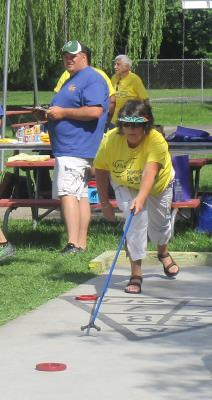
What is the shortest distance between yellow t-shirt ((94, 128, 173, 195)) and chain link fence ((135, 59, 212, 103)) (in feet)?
88.0

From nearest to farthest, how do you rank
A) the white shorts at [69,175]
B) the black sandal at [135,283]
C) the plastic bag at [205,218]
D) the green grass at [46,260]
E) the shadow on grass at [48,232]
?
the green grass at [46,260]
the black sandal at [135,283]
the white shorts at [69,175]
the shadow on grass at [48,232]
the plastic bag at [205,218]

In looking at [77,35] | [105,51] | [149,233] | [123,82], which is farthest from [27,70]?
[149,233]

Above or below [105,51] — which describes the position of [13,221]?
below

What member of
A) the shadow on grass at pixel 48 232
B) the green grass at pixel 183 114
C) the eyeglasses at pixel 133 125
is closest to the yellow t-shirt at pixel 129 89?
the shadow on grass at pixel 48 232

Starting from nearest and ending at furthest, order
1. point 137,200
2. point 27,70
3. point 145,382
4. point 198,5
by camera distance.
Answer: point 145,382
point 137,200
point 198,5
point 27,70

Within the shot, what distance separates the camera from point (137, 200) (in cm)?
758

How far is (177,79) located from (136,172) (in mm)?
30232

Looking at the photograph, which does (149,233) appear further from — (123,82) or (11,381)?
(123,82)

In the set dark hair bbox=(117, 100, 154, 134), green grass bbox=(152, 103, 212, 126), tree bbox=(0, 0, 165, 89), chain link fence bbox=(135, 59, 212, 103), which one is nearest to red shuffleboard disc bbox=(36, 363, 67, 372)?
dark hair bbox=(117, 100, 154, 134)

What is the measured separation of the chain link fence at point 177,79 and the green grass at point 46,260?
23.5 m

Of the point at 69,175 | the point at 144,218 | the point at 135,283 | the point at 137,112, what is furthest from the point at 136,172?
the point at 69,175

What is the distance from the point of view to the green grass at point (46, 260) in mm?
8047

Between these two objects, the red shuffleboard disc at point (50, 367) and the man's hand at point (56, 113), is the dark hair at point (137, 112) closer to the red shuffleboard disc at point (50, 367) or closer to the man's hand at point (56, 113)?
the man's hand at point (56, 113)

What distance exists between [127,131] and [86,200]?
2302 mm
